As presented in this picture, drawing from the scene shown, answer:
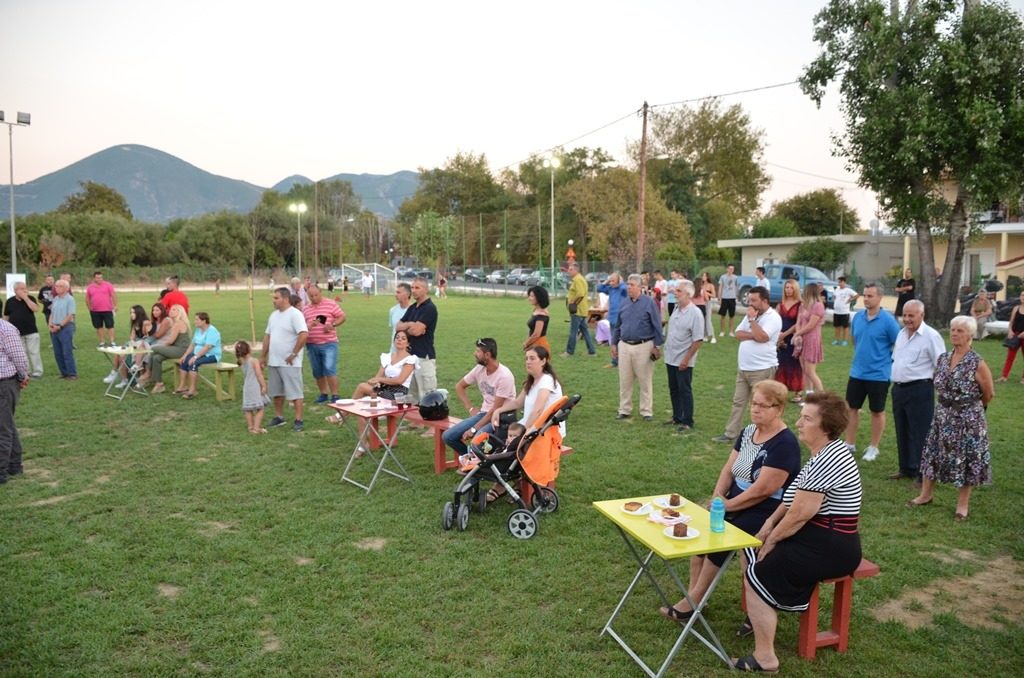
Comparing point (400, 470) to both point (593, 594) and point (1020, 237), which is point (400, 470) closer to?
point (593, 594)


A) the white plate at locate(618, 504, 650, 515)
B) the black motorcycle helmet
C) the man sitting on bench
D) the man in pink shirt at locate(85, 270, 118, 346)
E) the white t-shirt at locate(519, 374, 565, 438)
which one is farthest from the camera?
the man in pink shirt at locate(85, 270, 118, 346)

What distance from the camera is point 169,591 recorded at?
446cm

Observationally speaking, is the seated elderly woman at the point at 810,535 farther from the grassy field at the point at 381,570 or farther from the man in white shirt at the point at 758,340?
the man in white shirt at the point at 758,340

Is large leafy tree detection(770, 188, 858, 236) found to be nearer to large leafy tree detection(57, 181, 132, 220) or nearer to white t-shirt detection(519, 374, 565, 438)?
white t-shirt detection(519, 374, 565, 438)

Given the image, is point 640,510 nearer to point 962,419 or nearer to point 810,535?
point 810,535

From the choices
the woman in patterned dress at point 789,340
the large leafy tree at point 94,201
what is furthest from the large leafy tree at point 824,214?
the large leafy tree at point 94,201

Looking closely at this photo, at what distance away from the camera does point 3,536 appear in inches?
209

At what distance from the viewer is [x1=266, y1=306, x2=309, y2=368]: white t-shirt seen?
27.4 feet

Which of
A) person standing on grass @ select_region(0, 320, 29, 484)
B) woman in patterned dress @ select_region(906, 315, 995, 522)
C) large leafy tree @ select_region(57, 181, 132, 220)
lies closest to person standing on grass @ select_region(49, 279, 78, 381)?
person standing on grass @ select_region(0, 320, 29, 484)

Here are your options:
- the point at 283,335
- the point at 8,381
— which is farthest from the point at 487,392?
the point at 8,381

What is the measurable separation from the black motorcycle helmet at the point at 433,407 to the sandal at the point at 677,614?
3373mm

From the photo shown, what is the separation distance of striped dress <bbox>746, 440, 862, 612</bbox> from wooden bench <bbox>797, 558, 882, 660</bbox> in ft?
0.70

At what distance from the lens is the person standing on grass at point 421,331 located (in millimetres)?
7914

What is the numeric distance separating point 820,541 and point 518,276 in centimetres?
4531
